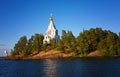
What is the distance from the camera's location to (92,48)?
15125 cm

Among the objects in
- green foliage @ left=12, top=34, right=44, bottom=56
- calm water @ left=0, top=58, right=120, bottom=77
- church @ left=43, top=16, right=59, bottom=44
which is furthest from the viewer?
church @ left=43, top=16, right=59, bottom=44

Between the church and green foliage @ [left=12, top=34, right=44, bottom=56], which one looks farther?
the church

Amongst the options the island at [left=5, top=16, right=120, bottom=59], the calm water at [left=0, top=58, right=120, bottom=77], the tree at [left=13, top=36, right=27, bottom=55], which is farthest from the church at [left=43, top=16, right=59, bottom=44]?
the calm water at [left=0, top=58, right=120, bottom=77]

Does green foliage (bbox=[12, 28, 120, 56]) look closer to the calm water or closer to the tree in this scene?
the tree

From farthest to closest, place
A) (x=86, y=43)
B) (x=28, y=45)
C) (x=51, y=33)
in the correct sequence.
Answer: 1. (x=51, y=33)
2. (x=28, y=45)
3. (x=86, y=43)

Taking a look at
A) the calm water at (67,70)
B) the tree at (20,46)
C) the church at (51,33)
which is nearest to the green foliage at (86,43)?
the tree at (20,46)

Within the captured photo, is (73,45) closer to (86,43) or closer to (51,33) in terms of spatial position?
(86,43)

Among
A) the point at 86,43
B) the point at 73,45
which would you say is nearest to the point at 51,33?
the point at 73,45

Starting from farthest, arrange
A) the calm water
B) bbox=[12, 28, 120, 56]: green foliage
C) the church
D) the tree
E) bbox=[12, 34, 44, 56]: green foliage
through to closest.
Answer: the church → the tree → bbox=[12, 34, 44, 56]: green foliage → bbox=[12, 28, 120, 56]: green foliage → the calm water

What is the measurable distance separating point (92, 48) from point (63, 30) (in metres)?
21.3

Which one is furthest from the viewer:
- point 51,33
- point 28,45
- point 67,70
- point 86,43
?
point 51,33

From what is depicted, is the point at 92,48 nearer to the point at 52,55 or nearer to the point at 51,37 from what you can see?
the point at 52,55

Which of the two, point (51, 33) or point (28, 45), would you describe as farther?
point (51, 33)

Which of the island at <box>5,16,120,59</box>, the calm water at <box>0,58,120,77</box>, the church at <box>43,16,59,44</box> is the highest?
the church at <box>43,16,59,44</box>
